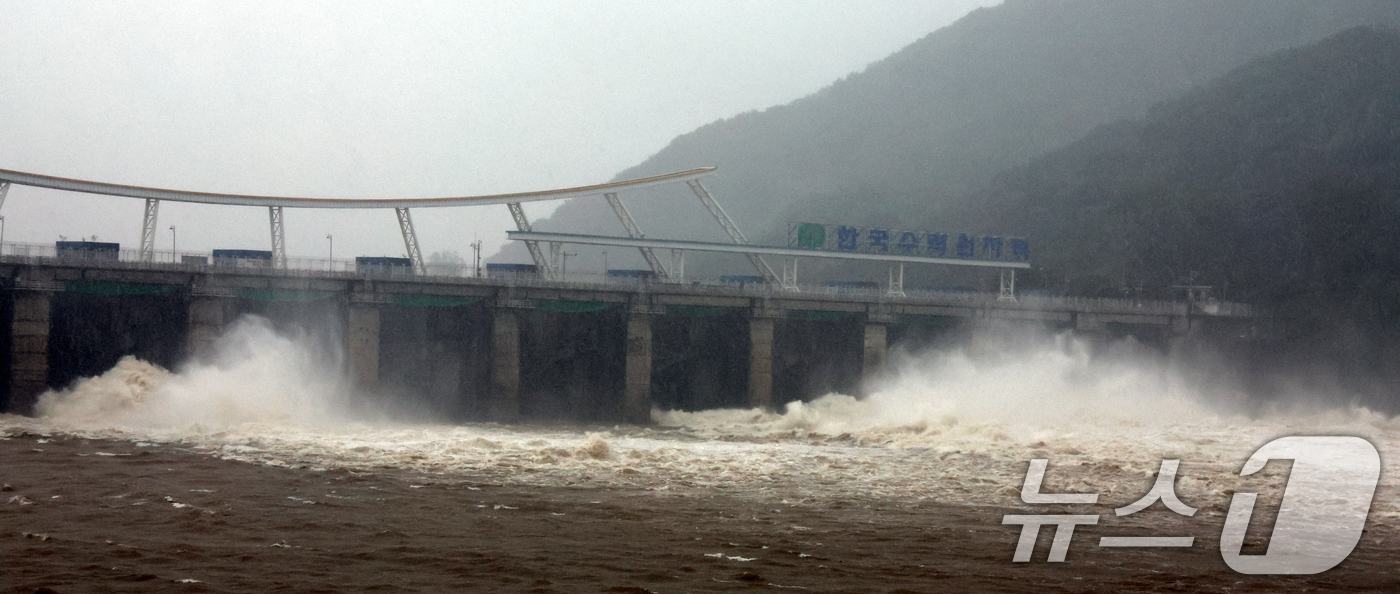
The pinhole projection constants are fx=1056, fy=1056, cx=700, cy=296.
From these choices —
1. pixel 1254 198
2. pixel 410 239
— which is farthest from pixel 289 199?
pixel 1254 198

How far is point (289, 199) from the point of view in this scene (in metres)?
61.1

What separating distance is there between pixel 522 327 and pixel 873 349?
22.3m

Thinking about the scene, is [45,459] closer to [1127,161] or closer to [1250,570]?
[1250,570]

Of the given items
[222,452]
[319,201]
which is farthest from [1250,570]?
[319,201]

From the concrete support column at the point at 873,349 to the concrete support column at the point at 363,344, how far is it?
98.6ft

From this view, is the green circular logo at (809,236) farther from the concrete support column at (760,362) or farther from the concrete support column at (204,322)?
the concrete support column at (204,322)

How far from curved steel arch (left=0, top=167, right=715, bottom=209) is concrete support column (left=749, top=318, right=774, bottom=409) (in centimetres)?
1407

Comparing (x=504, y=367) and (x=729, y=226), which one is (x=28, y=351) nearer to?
(x=504, y=367)

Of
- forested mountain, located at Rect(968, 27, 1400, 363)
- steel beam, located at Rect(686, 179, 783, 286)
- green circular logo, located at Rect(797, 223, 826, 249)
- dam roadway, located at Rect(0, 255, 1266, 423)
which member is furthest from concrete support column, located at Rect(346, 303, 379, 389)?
forested mountain, located at Rect(968, 27, 1400, 363)

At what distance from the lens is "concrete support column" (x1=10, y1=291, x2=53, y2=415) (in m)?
47.2

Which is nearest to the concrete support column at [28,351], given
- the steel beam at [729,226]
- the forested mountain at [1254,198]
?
the steel beam at [729,226]

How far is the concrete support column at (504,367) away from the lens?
57.6m

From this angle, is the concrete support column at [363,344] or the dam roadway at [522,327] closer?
the dam roadway at [522,327]

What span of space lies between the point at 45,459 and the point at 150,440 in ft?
21.7
